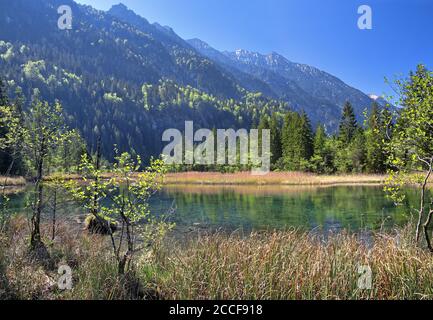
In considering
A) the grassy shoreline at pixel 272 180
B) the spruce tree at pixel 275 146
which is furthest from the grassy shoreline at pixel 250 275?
the spruce tree at pixel 275 146

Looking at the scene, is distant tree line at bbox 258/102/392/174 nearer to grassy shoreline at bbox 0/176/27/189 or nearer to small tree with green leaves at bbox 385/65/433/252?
grassy shoreline at bbox 0/176/27/189

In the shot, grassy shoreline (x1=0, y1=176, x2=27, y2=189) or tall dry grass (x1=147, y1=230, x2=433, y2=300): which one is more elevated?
tall dry grass (x1=147, y1=230, x2=433, y2=300)

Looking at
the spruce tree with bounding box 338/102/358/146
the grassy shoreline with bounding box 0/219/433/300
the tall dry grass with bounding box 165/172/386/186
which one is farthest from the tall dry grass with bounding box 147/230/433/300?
the spruce tree with bounding box 338/102/358/146

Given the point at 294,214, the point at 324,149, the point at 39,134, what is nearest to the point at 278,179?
the point at 324,149

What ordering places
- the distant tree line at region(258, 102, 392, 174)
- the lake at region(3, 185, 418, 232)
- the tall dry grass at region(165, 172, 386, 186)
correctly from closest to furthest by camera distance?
the lake at region(3, 185, 418, 232) < the tall dry grass at region(165, 172, 386, 186) < the distant tree line at region(258, 102, 392, 174)

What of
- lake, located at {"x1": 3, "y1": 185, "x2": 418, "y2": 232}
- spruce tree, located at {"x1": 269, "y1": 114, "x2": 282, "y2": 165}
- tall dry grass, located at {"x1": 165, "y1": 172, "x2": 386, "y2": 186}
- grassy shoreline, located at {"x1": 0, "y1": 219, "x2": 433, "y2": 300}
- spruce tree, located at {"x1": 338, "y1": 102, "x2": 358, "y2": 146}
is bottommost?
tall dry grass, located at {"x1": 165, "y1": 172, "x2": 386, "y2": 186}

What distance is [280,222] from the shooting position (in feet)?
65.3

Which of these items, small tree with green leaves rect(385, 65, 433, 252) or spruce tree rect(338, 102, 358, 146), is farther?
spruce tree rect(338, 102, 358, 146)

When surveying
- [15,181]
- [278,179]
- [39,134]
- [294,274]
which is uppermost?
[39,134]

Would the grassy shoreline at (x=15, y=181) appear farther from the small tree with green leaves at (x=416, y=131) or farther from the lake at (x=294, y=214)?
the small tree with green leaves at (x=416, y=131)

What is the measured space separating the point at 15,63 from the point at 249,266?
220 m

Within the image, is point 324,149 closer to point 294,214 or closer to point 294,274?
point 294,214

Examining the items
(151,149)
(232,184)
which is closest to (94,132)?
(151,149)

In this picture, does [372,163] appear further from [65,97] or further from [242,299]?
[65,97]
